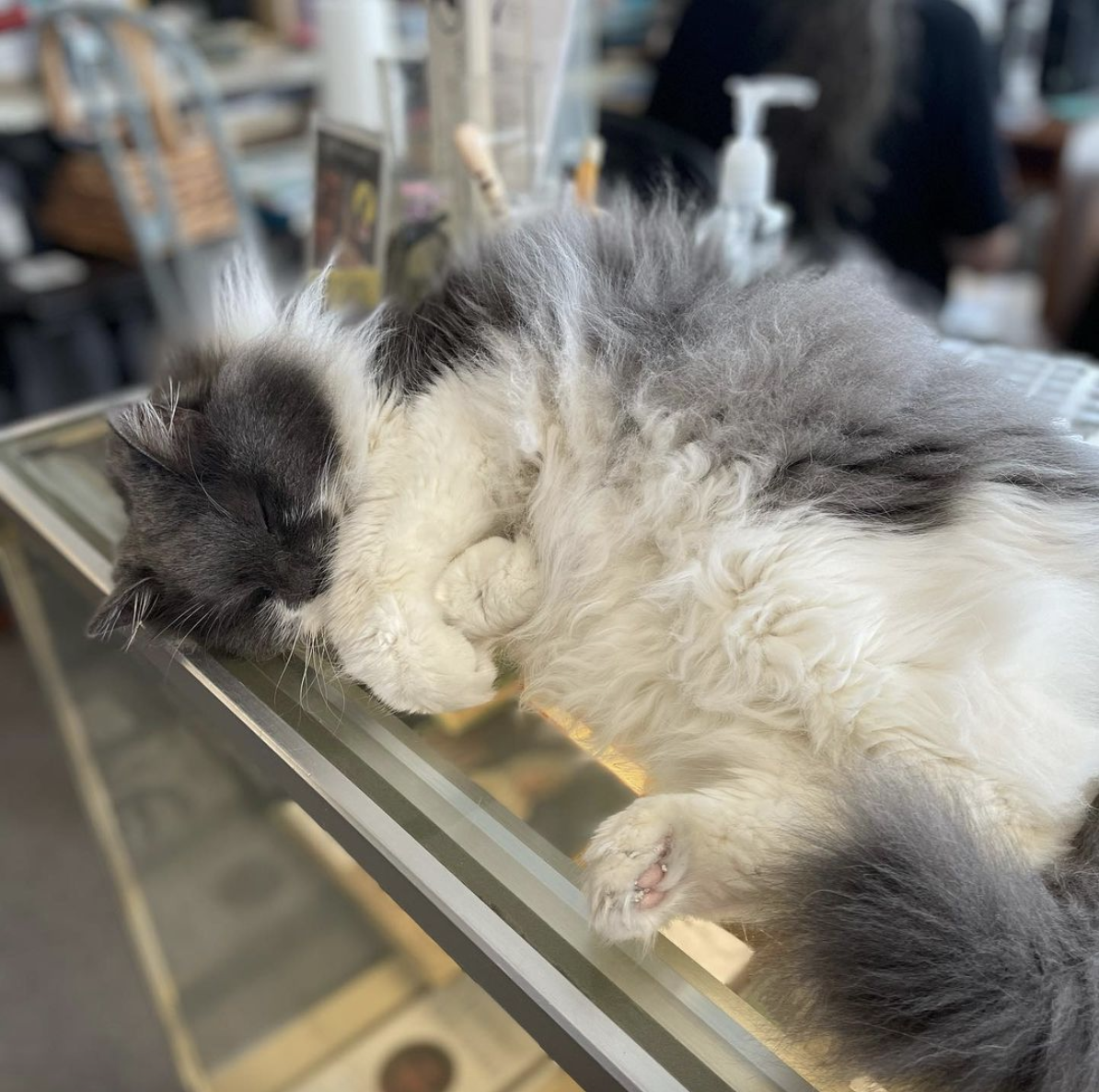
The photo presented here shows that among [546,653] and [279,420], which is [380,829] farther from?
[279,420]

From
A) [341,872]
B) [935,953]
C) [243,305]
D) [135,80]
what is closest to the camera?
[935,953]

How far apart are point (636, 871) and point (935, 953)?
189 millimetres

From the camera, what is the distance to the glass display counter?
1.99ft

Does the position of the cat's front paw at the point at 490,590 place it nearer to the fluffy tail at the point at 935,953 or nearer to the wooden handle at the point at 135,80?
the fluffy tail at the point at 935,953

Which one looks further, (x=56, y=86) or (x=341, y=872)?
(x=56, y=86)

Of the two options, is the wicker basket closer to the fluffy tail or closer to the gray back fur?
the gray back fur

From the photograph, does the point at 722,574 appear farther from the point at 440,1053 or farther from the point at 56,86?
the point at 56,86

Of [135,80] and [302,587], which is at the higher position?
[135,80]

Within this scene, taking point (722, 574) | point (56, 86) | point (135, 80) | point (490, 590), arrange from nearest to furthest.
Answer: point (722, 574) → point (490, 590) → point (135, 80) → point (56, 86)

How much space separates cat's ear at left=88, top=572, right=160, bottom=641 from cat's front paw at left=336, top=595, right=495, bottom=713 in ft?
0.59

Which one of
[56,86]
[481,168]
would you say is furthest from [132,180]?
[481,168]

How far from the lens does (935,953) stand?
1.84ft

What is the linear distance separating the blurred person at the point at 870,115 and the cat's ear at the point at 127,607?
1458 millimetres

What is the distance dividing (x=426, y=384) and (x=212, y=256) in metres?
1.48
